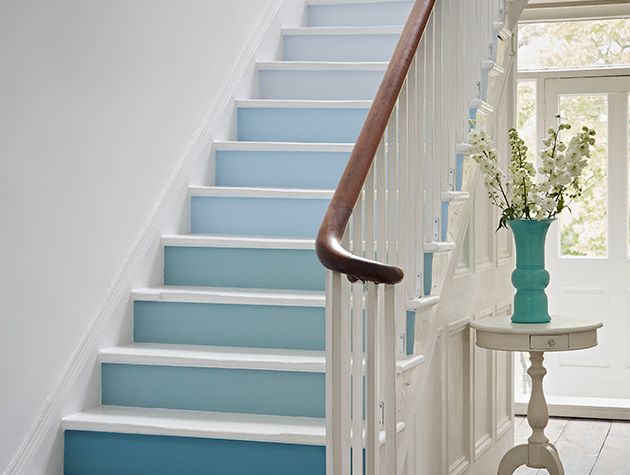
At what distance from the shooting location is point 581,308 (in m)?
6.52

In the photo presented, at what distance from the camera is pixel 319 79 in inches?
187

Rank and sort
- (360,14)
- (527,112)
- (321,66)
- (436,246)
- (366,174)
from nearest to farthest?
1. (366,174)
2. (436,246)
3. (321,66)
4. (360,14)
5. (527,112)

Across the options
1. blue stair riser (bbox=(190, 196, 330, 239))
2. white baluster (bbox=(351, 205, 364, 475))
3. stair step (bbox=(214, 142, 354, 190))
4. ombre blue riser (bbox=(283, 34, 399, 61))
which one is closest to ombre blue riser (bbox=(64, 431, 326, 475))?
white baluster (bbox=(351, 205, 364, 475))

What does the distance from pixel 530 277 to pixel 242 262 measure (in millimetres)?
1212

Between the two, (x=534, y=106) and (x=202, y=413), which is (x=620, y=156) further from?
(x=202, y=413)

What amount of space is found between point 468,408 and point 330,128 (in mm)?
1357

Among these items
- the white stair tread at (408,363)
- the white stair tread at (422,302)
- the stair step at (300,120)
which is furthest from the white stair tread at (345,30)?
the white stair tread at (408,363)

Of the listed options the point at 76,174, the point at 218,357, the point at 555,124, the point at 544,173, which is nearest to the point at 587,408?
the point at 555,124

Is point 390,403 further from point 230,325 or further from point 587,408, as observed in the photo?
point 587,408

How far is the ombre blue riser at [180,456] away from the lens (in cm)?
301

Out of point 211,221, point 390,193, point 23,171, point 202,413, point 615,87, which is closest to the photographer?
point 390,193

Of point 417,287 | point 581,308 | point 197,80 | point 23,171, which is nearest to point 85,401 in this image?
point 23,171

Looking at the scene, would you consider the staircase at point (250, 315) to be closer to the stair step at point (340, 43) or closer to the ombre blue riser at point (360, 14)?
the stair step at point (340, 43)

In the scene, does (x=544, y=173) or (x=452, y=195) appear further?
(x=544, y=173)
